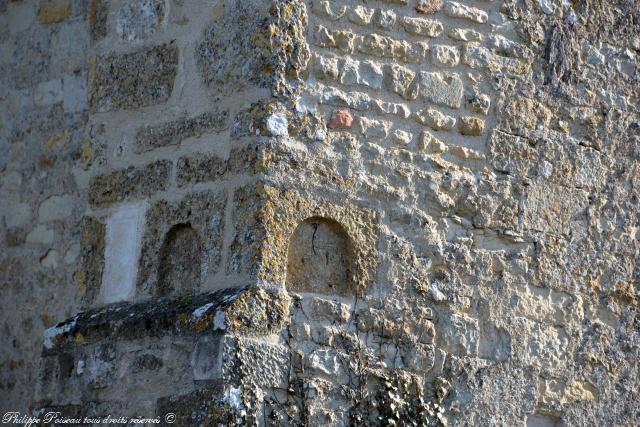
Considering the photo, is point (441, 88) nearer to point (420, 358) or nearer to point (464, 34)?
point (464, 34)

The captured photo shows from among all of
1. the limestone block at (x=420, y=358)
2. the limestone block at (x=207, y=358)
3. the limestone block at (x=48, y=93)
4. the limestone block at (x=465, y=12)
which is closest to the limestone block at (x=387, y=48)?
the limestone block at (x=465, y=12)

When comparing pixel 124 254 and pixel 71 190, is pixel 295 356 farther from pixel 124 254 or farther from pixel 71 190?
pixel 71 190

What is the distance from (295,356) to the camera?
4.26 metres

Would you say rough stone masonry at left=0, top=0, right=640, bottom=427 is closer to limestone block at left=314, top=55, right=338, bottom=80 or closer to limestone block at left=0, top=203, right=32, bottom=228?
limestone block at left=314, top=55, right=338, bottom=80

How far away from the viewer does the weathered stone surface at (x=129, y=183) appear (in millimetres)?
4668

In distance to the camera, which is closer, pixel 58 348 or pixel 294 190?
pixel 294 190

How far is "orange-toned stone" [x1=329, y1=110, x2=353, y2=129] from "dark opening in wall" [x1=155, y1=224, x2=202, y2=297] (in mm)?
670

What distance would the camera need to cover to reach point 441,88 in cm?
476

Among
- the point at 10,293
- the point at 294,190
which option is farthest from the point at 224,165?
the point at 10,293

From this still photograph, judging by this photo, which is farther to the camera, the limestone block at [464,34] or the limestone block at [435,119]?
the limestone block at [464,34]

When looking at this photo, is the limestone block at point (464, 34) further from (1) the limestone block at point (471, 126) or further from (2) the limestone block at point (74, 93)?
(2) the limestone block at point (74, 93)

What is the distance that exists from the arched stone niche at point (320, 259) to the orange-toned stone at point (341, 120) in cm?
37

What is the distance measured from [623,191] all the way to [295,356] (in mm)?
1827

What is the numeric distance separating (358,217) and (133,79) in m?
1.13
